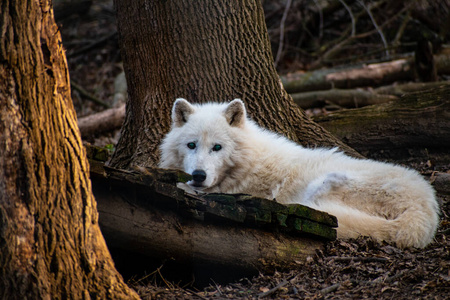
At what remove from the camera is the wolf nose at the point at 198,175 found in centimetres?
449

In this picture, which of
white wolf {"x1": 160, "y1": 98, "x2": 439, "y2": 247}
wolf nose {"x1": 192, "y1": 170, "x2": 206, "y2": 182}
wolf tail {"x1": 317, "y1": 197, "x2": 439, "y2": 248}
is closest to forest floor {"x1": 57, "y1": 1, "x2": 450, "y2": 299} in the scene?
wolf tail {"x1": 317, "y1": 197, "x2": 439, "y2": 248}

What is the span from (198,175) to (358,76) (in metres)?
6.57

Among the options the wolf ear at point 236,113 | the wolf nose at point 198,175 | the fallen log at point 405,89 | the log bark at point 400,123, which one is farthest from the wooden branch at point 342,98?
the wolf nose at point 198,175

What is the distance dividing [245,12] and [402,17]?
8354 mm

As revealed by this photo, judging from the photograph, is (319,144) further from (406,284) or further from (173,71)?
(406,284)

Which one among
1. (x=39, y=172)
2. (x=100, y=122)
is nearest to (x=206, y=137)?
(x=39, y=172)

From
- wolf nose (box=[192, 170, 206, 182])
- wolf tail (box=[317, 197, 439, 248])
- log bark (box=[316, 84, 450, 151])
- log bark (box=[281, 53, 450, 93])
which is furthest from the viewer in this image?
log bark (box=[281, 53, 450, 93])

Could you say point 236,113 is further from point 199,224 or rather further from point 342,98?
point 342,98

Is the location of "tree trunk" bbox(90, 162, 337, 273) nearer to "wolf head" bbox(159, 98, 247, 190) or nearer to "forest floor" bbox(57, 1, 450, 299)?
"forest floor" bbox(57, 1, 450, 299)

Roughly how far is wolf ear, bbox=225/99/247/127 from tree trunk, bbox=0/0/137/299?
2.45 meters

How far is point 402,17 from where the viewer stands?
40.0ft

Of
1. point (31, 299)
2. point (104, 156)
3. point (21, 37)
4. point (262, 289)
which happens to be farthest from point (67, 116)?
point (262, 289)

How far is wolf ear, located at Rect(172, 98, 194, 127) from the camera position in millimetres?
4844

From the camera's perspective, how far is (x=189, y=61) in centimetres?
532
